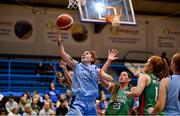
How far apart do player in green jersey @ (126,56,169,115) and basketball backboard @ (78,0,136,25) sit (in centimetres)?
758

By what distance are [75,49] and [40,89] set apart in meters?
3.51

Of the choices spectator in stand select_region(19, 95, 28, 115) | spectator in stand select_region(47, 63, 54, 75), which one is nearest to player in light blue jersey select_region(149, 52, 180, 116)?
spectator in stand select_region(19, 95, 28, 115)

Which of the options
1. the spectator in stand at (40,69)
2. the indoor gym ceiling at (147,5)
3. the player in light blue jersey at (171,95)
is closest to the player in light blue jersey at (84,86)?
the player in light blue jersey at (171,95)

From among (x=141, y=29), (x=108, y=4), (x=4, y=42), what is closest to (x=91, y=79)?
(x=108, y=4)

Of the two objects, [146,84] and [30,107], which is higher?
[146,84]

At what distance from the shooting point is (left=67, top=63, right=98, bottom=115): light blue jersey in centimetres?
632

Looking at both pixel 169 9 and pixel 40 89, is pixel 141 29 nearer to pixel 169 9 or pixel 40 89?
pixel 169 9

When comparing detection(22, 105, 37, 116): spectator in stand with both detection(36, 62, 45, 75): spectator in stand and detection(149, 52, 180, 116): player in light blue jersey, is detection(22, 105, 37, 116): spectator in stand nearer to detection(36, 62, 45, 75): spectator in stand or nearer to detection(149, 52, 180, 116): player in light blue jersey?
detection(36, 62, 45, 75): spectator in stand

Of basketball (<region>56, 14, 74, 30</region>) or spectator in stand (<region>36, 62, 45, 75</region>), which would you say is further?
spectator in stand (<region>36, 62, 45, 75</region>)

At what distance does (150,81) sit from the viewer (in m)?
5.44

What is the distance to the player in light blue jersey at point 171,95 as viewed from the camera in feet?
14.7

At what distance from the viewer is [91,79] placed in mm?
6539

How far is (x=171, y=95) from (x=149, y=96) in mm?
1099

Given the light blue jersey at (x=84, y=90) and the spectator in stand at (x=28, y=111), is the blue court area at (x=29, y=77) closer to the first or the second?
the spectator in stand at (x=28, y=111)
